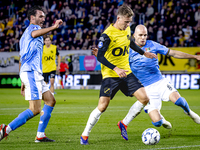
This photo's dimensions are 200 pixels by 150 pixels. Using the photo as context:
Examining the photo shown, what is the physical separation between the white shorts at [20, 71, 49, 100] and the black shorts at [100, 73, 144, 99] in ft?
3.33

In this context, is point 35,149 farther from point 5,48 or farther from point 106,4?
point 106,4

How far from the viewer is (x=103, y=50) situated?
511 centimetres

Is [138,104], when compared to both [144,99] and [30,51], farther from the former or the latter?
[30,51]

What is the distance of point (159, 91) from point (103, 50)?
1710mm

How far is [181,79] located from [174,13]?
18.3ft

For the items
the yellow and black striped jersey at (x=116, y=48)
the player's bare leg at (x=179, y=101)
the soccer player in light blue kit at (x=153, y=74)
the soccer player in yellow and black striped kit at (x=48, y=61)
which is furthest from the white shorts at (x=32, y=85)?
the soccer player in yellow and black striped kit at (x=48, y=61)

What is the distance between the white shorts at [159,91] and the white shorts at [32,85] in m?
2.21

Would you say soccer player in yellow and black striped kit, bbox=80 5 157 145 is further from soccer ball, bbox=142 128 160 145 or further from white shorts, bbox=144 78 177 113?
white shorts, bbox=144 78 177 113

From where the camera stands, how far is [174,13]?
76.2ft

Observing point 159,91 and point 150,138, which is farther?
point 159,91

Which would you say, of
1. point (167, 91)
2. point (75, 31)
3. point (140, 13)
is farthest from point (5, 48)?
point (167, 91)

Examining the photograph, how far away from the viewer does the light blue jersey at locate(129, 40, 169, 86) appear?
6348 mm

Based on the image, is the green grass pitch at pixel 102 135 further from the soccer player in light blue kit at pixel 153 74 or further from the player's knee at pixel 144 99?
the player's knee at pixel 144 99

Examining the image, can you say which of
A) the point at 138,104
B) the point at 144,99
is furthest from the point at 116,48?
the point at 138,104
